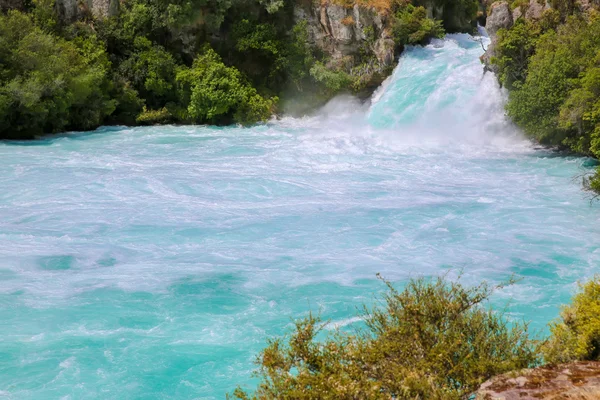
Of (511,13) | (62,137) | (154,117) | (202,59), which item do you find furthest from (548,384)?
(154,117)

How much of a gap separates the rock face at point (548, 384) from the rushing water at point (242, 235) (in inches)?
206

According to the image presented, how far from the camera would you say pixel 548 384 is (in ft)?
24.3

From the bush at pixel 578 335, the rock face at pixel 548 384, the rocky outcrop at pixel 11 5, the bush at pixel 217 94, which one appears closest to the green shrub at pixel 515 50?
the bush at pixel 217 94

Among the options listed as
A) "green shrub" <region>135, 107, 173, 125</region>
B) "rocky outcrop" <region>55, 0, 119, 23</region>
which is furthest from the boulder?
"rocky outcrop" <region>55, 0, 119, 23</region>

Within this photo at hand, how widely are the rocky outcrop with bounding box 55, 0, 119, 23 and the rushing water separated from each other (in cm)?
788

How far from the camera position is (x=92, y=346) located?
40.9ft

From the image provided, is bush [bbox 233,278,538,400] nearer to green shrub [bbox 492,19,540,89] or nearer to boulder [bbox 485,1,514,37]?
green shrub [bbox 492,19,540,89]

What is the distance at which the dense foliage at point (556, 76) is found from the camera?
21.4 m

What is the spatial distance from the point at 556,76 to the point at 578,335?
1652 centimetres

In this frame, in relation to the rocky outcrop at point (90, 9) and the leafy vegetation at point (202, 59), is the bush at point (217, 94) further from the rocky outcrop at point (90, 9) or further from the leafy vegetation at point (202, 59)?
the rocky outcrop at point (90, 9)

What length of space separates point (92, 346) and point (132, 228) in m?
6.47

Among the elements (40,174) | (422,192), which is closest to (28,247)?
(40,174)

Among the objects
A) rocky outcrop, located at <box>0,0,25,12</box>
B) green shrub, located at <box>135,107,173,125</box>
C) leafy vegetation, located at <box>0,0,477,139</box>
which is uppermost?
rocky outcrop, located at <box>0,0,25,12</box>

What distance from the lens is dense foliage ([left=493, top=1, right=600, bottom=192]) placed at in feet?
70.3
